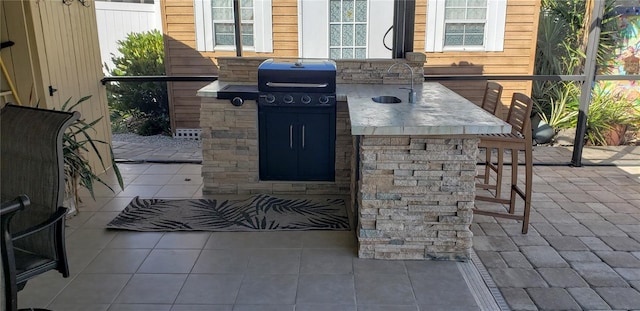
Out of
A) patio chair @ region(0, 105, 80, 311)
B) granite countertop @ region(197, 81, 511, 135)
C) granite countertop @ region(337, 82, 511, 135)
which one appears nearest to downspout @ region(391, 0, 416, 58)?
granite countertop @ region(197, 81, 511, 135)

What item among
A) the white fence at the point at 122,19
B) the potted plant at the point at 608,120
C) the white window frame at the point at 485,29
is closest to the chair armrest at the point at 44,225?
the white window frame at the point at 485,29

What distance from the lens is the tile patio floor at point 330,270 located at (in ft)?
8.04

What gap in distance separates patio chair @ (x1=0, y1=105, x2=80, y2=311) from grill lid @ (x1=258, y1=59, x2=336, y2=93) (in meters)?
1.81

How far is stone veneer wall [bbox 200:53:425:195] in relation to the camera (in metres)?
3.84

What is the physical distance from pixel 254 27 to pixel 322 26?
0.91m

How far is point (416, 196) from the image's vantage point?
2775 mm

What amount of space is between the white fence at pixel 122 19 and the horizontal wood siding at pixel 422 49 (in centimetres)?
122

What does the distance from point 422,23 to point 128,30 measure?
14.9ft

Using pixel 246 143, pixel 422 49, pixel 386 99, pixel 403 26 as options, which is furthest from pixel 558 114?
pixel 246 143

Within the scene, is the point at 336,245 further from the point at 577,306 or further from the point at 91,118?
the point at 91,118

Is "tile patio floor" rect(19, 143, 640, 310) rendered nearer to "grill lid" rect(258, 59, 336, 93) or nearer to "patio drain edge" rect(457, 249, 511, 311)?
"patio drain edge" rect(457, 249, 511, 311)

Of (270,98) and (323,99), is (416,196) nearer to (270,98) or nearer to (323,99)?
(323,99)

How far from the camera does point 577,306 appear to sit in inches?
95.3

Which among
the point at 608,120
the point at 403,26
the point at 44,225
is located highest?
the point at 403,26
